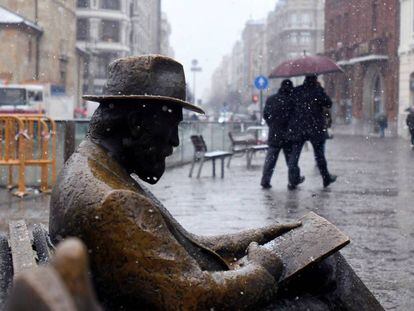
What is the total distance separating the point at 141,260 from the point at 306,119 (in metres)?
10.2

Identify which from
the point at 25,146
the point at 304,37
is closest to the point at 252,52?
the point at 304,37

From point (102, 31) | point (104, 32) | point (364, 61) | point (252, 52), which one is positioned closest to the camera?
point (364, 61)

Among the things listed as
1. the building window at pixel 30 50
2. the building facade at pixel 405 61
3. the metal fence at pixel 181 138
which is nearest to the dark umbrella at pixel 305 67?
the metal fence at pixel 181 138

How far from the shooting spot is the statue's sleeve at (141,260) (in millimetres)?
2061

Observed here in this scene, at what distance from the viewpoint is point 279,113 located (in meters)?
12.1

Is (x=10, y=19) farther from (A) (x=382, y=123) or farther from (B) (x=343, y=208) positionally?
(B) (x=343, y=208)

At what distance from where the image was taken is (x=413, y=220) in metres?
8.77

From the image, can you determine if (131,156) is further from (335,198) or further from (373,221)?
(335,198)

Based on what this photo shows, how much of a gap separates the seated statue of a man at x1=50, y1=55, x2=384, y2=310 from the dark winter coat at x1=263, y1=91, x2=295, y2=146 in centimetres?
945

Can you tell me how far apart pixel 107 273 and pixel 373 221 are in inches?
271

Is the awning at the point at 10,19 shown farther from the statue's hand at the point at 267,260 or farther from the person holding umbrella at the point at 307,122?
the statue's hand at the point at 267,260

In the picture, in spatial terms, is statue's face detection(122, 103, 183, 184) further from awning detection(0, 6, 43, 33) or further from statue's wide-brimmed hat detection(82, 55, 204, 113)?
awning detection(0, 6, 43, 33)

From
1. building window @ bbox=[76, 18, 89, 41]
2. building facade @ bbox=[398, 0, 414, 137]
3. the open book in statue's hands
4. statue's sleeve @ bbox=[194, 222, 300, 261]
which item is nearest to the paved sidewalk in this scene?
statue's sleeve @ bbox=[194, 222, 300, 261]

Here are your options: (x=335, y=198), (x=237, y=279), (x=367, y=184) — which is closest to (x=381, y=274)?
(x=237, y=279)
